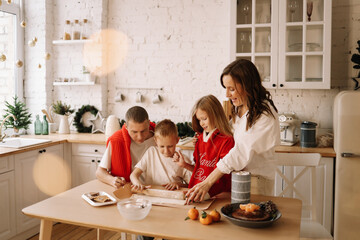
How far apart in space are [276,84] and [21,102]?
3.03 meters

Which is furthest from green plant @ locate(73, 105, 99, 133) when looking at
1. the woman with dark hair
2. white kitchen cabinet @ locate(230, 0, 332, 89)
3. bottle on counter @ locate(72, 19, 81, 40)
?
the woman with dark hair

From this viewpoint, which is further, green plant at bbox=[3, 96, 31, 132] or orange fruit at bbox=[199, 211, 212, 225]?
green plant at bbox=[3, 96, 31, 132]

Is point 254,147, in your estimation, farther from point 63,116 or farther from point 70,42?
point 70,42

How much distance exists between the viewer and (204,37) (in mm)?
3945

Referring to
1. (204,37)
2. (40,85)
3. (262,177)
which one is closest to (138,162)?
(262,177)

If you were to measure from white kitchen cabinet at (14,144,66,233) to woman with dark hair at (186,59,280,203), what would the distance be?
209 centimetres

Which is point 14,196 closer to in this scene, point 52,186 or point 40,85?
point 52,186

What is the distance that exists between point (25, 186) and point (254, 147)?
2.41m

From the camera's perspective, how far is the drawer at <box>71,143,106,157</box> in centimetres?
371

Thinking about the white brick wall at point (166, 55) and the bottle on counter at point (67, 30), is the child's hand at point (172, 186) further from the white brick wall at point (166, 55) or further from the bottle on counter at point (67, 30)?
the bottle on counter at point (67, 30)

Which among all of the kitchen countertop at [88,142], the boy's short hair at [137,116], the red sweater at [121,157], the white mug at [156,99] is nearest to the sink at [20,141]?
the kitchen countertop at [88,142]

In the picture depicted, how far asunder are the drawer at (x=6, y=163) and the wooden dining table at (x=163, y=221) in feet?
4.72

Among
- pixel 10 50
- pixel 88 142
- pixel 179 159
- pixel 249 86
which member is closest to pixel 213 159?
pixel 179 159

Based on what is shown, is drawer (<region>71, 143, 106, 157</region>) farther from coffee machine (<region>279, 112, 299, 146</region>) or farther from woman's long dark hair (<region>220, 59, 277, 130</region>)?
woman's long dark hair (<region>220, 59, 277, 130</region>)
